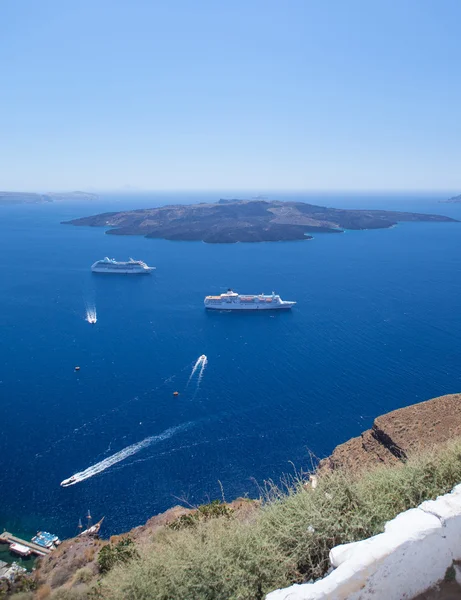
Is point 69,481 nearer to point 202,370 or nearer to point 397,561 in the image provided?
point 202,370

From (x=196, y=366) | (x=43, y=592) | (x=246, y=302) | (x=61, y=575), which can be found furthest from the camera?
(x=246, y=302)

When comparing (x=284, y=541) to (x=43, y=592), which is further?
(x=43, y=592)

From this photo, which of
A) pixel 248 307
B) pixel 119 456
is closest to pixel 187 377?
pixel 119 456

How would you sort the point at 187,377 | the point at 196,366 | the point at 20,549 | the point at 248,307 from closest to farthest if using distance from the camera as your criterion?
the point at 20,549, the point at 187,377, the point at 196,366, the point at 248,307

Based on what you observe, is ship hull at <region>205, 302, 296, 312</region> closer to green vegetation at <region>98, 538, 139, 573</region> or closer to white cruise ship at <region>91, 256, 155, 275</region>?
white cruise ship at <region>91, 256, 155, 275</region>

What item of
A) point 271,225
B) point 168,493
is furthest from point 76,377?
point 271,225

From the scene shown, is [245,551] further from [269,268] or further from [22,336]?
[269,268]
